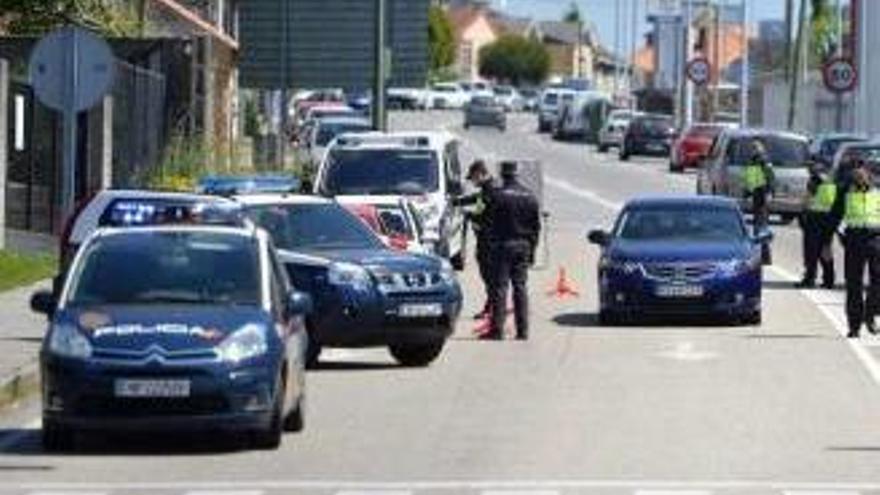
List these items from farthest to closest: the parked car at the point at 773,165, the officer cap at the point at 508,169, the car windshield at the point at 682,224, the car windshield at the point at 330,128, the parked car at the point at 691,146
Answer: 1. the parked car at the point at 691,146
2. the car windshield at the point at 330,128
3. the parked car at the point at 773,165
4. the car windshield at the point at 682,224
5. the officer cap at the point at 508,169

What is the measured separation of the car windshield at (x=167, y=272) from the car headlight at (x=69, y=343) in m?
0.43

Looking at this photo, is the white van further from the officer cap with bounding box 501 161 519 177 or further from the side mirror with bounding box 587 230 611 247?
the officer cap with bounding box 501 161 519 177

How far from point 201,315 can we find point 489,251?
34.3 ft

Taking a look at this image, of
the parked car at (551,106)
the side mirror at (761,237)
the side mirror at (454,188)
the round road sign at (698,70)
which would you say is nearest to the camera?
the side mirror at (761,237)

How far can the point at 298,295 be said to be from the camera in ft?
60.1

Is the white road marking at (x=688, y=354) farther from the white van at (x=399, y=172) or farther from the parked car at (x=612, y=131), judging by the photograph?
the parked car at (x=612, y=131)

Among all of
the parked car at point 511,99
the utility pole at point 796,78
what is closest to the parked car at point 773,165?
the utility pole at point 796,78

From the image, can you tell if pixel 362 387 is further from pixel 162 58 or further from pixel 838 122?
pixel 838 122

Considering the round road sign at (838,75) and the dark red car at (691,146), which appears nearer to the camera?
the round road sign at (838,75)

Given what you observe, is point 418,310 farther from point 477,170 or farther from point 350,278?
point 477,170

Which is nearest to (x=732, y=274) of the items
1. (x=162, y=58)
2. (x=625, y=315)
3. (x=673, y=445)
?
(x=625, y=315)

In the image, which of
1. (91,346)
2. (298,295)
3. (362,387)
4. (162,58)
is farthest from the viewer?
(162,58)

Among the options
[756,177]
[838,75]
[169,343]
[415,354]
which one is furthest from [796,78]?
[169,343]

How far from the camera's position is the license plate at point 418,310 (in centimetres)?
2323
